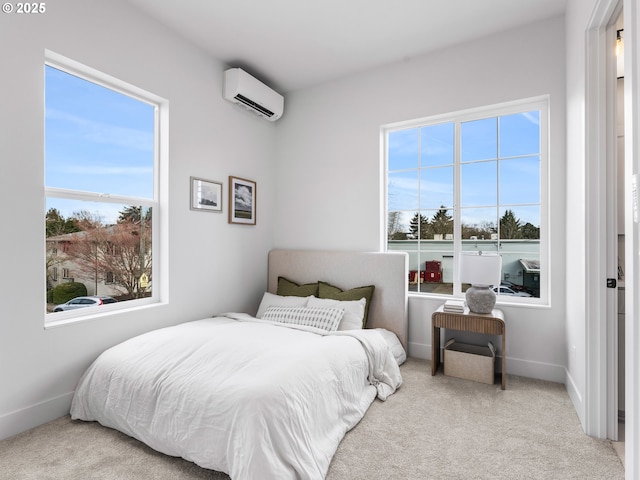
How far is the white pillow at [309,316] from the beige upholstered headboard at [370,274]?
47 centimetres

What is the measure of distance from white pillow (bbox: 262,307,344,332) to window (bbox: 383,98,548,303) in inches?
39.4

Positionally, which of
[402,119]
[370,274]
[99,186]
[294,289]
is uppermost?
[402,119]

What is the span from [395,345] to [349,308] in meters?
0.52

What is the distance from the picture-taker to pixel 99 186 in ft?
8.30

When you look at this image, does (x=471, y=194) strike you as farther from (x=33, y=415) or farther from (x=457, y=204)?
(x=33, y=415)

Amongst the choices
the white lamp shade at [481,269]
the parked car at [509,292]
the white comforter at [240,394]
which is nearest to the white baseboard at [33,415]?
the white comforter at [240,394]

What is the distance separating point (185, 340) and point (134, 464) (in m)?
0.69

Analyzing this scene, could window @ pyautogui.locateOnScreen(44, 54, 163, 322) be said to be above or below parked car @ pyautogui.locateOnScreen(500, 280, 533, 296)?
above

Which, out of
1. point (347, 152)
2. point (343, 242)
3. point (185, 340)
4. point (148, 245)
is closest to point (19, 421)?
point (185, 340)

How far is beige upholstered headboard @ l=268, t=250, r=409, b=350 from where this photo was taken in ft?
10.6

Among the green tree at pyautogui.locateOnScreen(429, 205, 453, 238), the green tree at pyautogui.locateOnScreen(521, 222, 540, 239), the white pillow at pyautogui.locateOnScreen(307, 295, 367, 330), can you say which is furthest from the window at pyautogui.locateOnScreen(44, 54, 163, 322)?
the green tree at pyautogui.locateOnScreen(521, 222, 540, 239)

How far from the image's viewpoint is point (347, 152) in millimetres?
3684

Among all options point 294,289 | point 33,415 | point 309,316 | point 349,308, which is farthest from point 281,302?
point 33,415

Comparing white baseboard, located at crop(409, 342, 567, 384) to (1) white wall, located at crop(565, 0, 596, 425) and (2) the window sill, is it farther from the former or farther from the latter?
(2) the window sill
